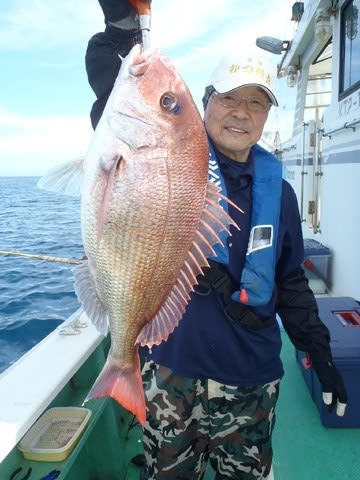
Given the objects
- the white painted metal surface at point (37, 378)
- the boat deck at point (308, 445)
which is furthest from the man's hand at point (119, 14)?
the boat deck at point (308, 445)

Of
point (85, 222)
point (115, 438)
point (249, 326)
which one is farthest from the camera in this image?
point (115, 438)

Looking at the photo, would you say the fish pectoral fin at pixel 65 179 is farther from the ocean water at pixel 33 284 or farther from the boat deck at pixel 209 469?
the boat deck at pixel 209 469

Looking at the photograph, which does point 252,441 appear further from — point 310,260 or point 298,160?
point 298,160

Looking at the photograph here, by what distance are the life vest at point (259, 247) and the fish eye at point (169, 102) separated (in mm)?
526

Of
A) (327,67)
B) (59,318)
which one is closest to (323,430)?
(59,318)

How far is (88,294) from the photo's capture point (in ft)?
5.14

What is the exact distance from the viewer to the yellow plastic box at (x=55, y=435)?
211 centimetres

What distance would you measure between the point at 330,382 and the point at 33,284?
7.93 meters

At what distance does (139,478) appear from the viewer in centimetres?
264

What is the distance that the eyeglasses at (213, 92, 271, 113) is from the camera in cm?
194

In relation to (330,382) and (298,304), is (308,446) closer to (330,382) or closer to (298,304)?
(330,382)

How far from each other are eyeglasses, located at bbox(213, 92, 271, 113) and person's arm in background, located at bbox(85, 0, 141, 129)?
0.45 meters

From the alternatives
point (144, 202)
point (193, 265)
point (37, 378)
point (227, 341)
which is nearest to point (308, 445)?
point (227, 341)

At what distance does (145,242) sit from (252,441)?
1212 millimetres
